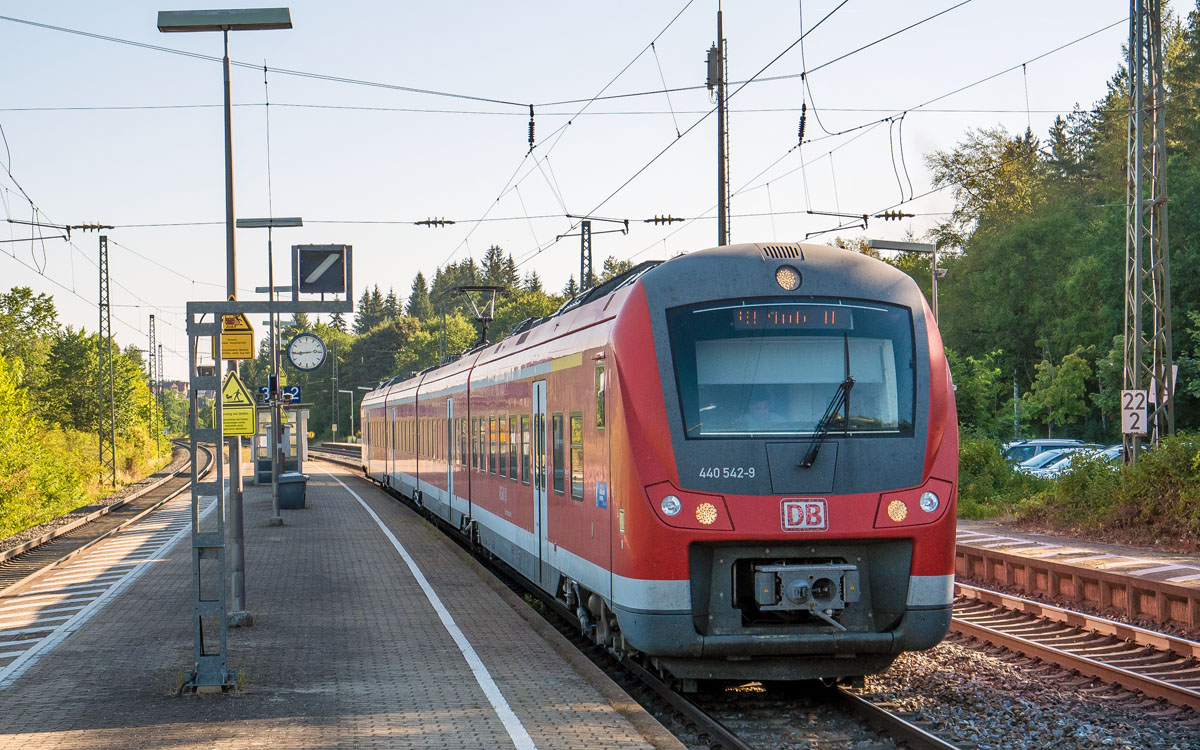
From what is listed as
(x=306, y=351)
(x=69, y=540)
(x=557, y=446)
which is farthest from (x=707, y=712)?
(x=306, y=351)

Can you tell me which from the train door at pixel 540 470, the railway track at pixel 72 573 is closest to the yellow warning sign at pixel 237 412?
the railway track at pixel 72 573

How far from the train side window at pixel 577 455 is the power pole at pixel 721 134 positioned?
10554 millimetres

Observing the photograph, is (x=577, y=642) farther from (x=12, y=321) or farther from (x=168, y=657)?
(x=12, y=321)

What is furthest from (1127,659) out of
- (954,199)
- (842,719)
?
(954,199)

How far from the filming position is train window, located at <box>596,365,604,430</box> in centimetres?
972

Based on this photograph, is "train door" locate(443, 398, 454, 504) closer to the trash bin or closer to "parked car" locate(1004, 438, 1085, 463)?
the trash bin

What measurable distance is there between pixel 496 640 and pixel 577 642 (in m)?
1.21

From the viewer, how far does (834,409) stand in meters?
8.83

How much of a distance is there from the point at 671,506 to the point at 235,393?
6.40 m

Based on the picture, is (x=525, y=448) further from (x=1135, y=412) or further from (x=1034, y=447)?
(x=1034, y=447)

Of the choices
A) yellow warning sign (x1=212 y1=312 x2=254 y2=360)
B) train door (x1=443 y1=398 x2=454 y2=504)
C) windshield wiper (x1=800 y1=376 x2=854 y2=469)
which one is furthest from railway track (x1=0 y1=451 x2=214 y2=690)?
train door (x1=443 y1=398 x2=454 y2=504)

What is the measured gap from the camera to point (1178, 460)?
1922 cm

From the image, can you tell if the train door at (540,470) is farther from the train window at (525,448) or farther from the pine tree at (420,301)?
the pine tree at (420,301)

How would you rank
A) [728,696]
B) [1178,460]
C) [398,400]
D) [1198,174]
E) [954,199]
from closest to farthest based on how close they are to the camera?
[728,696]
[1178,460]
[398,400]
[1198,174]
[954,199]
